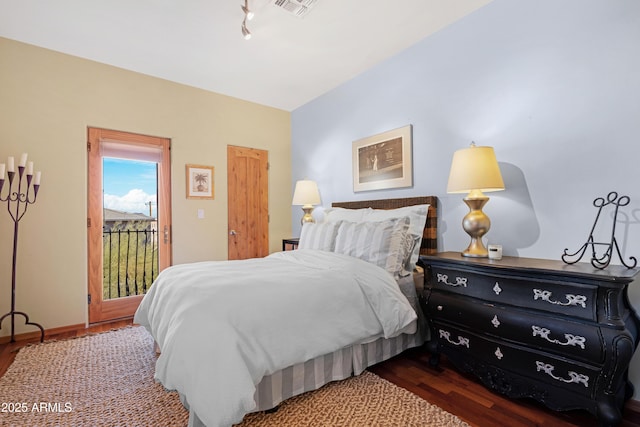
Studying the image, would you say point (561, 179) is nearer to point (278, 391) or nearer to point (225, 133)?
point (278, 391)

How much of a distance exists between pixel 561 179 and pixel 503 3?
141cm

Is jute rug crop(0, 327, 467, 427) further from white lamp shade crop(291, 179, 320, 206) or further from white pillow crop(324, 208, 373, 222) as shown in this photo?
white lamp shade crop(291, 179, 320, 206)

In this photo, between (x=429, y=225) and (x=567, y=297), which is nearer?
(x=567, y=297)

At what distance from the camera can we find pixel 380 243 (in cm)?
238

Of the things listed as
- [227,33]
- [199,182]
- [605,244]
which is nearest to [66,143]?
[199,182]

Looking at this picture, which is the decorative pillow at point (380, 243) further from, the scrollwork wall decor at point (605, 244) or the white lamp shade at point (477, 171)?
the scrollwork wall decor at point (605, 244)

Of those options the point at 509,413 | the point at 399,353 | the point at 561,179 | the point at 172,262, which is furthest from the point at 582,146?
the point at 172,262

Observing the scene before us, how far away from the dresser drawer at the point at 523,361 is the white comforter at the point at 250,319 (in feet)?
1.00

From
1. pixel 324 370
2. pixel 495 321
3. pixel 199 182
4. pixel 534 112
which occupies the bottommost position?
pixel 324 370

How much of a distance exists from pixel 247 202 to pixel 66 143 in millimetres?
2060

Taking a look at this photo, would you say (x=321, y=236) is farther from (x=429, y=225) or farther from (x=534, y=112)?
(x=534, y=112)

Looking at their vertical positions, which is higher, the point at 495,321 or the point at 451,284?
the point at 451,284

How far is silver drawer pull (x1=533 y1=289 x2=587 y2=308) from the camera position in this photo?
1514mm

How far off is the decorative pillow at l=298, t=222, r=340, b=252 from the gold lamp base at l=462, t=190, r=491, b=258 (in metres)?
1.10
